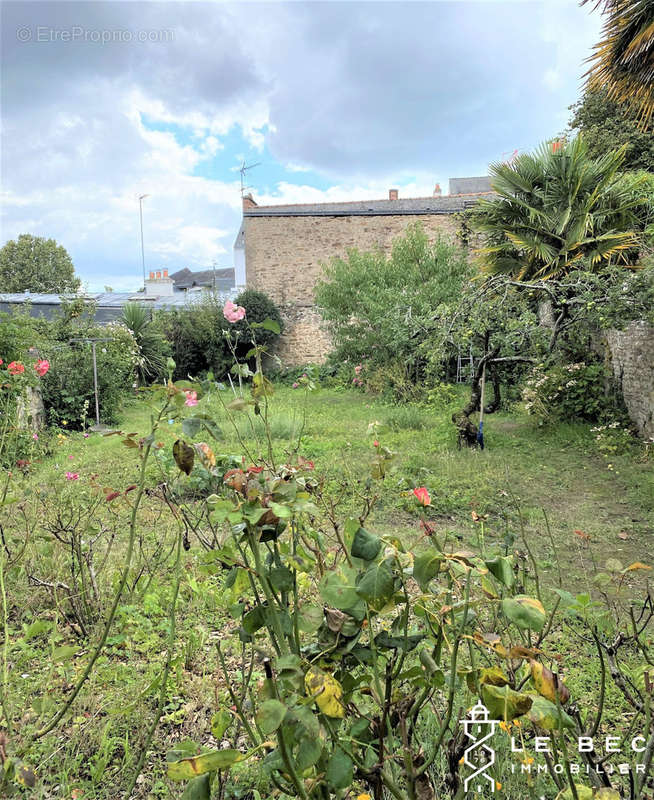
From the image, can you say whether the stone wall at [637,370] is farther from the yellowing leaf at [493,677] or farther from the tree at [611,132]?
the yellowing leaf at [493,677]

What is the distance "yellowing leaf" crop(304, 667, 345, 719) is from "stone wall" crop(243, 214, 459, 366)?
51.4 ft

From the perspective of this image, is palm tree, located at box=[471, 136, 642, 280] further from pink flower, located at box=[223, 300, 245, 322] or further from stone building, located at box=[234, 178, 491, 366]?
stone building, located at box=[234, 178, 491, 366]

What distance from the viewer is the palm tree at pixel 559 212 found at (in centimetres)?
801

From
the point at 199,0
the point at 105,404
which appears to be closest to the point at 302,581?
the point at 199,0

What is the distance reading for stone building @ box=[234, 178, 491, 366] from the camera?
643 inches

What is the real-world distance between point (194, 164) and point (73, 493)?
21.0 feet

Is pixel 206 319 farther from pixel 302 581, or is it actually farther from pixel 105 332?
pixel 302 581

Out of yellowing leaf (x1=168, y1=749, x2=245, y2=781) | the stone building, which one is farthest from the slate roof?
yellowing leaf (x1=168, y1=749, x2=245, y2=781)

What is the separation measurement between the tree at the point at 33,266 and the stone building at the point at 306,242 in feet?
45.3

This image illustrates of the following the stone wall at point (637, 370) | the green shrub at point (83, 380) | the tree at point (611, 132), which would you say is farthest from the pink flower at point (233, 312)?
the tree at point (611, 132)

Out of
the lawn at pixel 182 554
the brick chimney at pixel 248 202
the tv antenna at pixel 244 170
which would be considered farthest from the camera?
the tv antenna at pixel 244 170

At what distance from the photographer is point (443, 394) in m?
9.55

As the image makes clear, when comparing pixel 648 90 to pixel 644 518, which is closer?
pixel 644 518

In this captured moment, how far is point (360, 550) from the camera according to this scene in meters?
0.74
